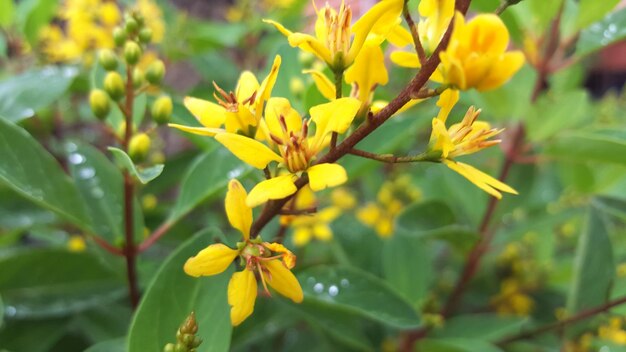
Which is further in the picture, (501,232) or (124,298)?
(501,232)

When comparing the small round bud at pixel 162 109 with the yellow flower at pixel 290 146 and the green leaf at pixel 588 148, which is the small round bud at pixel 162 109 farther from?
the green leaf at pixel 588 148

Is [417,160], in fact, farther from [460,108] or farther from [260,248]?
[460,108]

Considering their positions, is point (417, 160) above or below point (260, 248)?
above

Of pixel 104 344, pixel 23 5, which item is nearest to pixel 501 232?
pixel 104 344

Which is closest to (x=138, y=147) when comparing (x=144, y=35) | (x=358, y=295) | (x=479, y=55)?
(x=144, y=35)

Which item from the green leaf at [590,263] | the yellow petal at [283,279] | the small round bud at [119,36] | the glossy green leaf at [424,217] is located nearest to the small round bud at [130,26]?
the small round bud at [119,36]

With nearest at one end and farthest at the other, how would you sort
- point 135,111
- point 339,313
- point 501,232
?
point 135,111
point 339,313
point 501,232

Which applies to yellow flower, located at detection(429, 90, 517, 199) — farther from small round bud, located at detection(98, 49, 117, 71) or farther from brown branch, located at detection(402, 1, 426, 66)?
small round bud, located at detection(98, 49, 117, 71)
